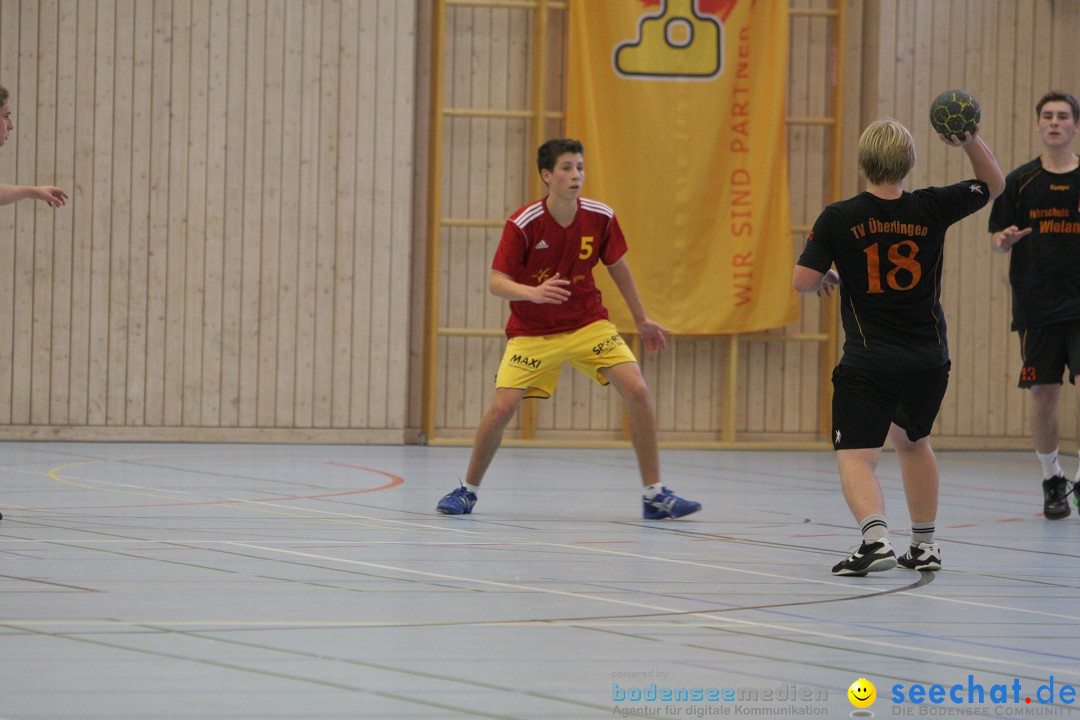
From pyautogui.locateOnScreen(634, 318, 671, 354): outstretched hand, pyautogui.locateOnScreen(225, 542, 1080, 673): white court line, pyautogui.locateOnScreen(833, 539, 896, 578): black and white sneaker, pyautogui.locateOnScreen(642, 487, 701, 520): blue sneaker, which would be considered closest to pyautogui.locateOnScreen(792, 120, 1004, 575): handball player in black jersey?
pyautogui.locateOnScreen(833, 539, 896, 578): black and white sneaker

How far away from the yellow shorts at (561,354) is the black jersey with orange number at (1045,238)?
2001mm

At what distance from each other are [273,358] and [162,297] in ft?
3.10

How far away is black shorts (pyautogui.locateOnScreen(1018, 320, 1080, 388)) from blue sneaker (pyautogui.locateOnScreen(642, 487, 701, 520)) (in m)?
1.77

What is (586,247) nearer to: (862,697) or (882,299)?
(882,299)

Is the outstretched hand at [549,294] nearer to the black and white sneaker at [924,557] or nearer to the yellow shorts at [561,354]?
the yellow shorts at [561,354]

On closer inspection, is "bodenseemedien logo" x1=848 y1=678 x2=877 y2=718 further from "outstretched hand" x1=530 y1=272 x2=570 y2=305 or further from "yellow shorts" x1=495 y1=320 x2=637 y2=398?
"yellow shorts" x1=495 y1=320 x2=637 y2=398

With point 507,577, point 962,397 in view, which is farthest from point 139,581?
point 962,397

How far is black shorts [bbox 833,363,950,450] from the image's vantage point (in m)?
4.41

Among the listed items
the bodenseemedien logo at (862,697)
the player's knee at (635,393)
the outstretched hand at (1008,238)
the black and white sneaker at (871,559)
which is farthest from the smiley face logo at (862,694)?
the outstretched hand at (1008,238)

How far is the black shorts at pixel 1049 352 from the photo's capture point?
21.2 feet

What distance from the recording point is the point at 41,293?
405 inches

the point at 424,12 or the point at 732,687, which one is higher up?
the point at 424,12

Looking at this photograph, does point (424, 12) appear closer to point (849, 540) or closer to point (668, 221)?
point (668, 221)

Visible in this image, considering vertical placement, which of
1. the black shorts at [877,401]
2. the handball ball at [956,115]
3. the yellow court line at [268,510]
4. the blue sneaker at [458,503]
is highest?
the handball ball at [956,115]
